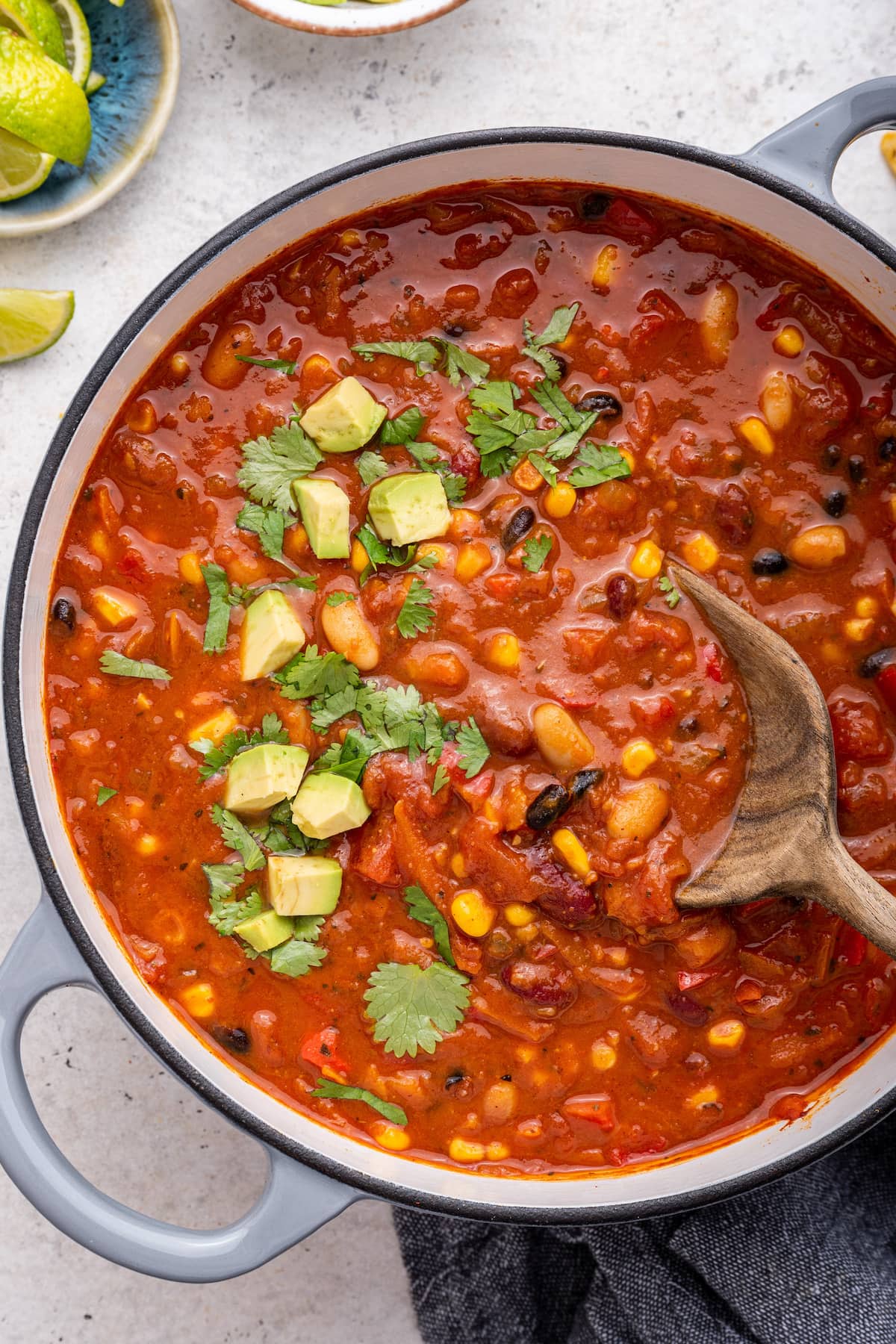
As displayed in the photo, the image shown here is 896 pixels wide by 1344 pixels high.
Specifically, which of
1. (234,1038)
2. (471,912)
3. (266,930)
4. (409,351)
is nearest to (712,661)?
(471,912)

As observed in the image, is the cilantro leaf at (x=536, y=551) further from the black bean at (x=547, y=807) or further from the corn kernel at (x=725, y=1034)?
the corn kernel at (x=725, y=1034)

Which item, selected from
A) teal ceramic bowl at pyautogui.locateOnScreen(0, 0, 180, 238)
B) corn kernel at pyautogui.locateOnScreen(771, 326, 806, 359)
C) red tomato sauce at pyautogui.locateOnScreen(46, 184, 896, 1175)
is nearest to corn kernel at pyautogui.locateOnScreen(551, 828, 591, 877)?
red tomato sauce at pyautogui.locateOnScreen(46, 184, 896, 1175)

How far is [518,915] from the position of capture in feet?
9.86

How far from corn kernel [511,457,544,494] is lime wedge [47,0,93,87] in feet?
5.52

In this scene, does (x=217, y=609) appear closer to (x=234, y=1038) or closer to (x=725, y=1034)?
(x=234, y=1038)

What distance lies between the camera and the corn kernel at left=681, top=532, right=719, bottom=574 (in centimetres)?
296

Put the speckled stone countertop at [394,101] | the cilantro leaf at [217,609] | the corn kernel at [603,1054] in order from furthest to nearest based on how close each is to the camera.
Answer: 1. the speckled stone countertop at [394,101]
2. the corn kernel at [603,1054]
3. the cilantro leaf at [217,609]

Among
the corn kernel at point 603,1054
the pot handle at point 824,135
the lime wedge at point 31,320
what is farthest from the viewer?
the lime wedge at point 31,320

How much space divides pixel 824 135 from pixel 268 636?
1.76 m

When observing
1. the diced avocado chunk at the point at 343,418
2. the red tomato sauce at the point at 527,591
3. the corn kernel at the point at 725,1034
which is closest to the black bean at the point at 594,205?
the red tomato sauce at the point at 527,591

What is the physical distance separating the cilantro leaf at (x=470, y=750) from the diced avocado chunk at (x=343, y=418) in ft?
2.54

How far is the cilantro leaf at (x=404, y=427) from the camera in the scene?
2.94 m

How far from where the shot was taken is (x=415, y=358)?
294 centimetres

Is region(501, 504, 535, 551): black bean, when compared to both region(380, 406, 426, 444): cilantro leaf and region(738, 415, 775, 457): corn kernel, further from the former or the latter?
region(738, 415, 775, 457): corn kernel
